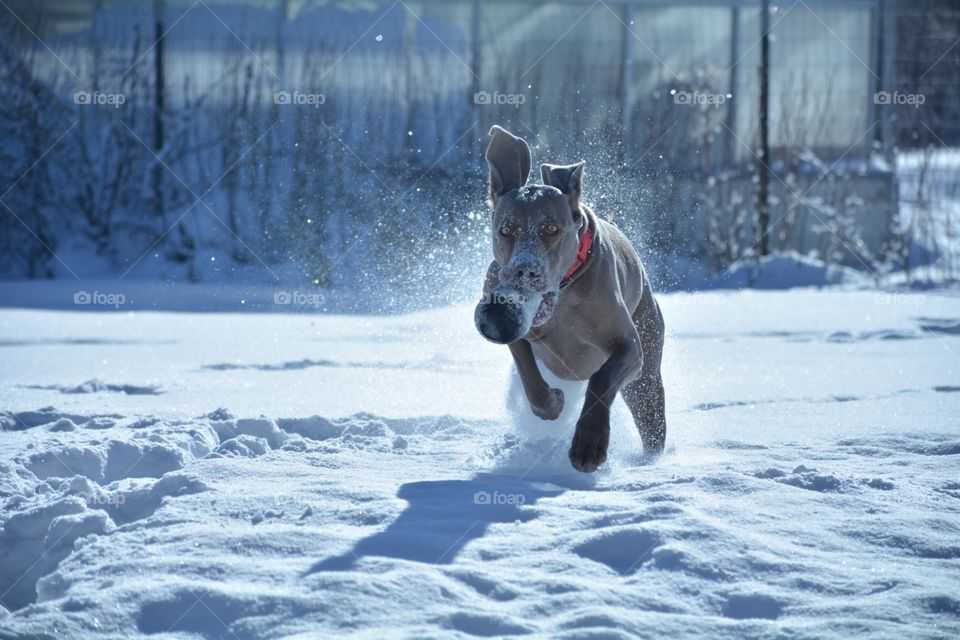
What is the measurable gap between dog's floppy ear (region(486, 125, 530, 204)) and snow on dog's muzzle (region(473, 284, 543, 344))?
0.65 metres

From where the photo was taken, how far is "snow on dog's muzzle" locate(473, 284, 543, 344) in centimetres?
352

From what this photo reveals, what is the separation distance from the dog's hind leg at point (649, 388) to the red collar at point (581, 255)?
24.9 inches

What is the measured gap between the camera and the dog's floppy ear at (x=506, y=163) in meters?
4.12

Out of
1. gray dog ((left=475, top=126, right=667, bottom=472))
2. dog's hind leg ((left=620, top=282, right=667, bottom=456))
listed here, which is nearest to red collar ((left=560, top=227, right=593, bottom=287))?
gray dog ((left=475, top=126, right=667, bottom=472))

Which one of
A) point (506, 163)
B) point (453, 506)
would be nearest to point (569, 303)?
point (506, 163)

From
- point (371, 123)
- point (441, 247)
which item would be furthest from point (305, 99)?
point (441, 247)

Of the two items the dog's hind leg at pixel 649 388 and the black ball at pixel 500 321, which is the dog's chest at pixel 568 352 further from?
the black ball at pixel 500 321

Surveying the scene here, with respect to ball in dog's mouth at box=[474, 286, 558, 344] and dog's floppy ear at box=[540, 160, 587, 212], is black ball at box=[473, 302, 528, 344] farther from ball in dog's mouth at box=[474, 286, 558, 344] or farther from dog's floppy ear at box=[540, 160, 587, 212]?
dog's floppy ear at box=[540, 160, 587, 212]

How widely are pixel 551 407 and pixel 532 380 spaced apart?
0.45ft

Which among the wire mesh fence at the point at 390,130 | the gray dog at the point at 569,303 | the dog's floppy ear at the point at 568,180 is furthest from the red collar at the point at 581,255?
the wire mesh fence at the point at 390,130

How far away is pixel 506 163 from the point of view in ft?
13.6

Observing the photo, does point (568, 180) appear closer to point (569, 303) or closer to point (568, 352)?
point (569, 303)

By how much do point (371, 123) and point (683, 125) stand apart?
3330 mm

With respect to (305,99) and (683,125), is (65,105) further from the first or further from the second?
(683,125)
